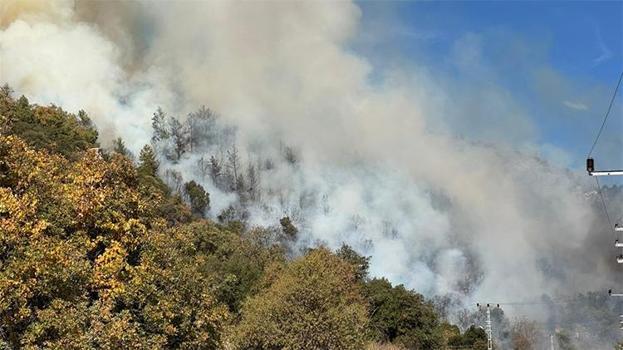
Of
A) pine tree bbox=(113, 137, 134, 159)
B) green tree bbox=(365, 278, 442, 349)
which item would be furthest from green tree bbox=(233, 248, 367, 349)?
pine tree bbox=(113, 137, 134, 159)

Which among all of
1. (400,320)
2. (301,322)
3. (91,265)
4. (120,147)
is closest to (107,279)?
(91,265)

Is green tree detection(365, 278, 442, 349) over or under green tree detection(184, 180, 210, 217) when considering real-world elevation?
under

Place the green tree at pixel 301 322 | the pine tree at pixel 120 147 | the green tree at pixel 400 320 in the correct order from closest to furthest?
the green tree at pixel 301 322
the green tree at pixel 400 320
the pine tree at pixel 120 147

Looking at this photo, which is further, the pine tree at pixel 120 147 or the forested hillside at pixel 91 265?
the pine tree at pixel 120 147

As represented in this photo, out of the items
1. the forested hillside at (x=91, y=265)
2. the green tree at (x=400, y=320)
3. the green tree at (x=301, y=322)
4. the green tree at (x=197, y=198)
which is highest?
the green tree at (x=197, y=198)

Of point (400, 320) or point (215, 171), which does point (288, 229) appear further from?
point (400, 320)

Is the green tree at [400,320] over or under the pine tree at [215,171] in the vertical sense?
under

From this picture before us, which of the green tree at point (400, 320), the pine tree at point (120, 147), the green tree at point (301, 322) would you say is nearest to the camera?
the green tree at point (301, 322)

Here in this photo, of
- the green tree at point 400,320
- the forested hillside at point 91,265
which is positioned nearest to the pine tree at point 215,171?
the green tree at point 400,320

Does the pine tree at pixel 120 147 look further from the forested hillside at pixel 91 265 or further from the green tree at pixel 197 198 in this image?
the forested hillside at pixel 91 265

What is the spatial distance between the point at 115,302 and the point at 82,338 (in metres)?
3.23

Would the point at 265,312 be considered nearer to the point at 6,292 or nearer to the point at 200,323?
the point at 200,323

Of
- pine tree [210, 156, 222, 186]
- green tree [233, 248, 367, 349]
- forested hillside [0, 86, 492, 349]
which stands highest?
pine tree [210, 156, 222, 186]

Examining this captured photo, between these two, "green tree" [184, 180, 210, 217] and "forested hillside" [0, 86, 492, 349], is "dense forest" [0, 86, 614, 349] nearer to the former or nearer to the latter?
"forested hillside" [0, 86, 492, 349]
